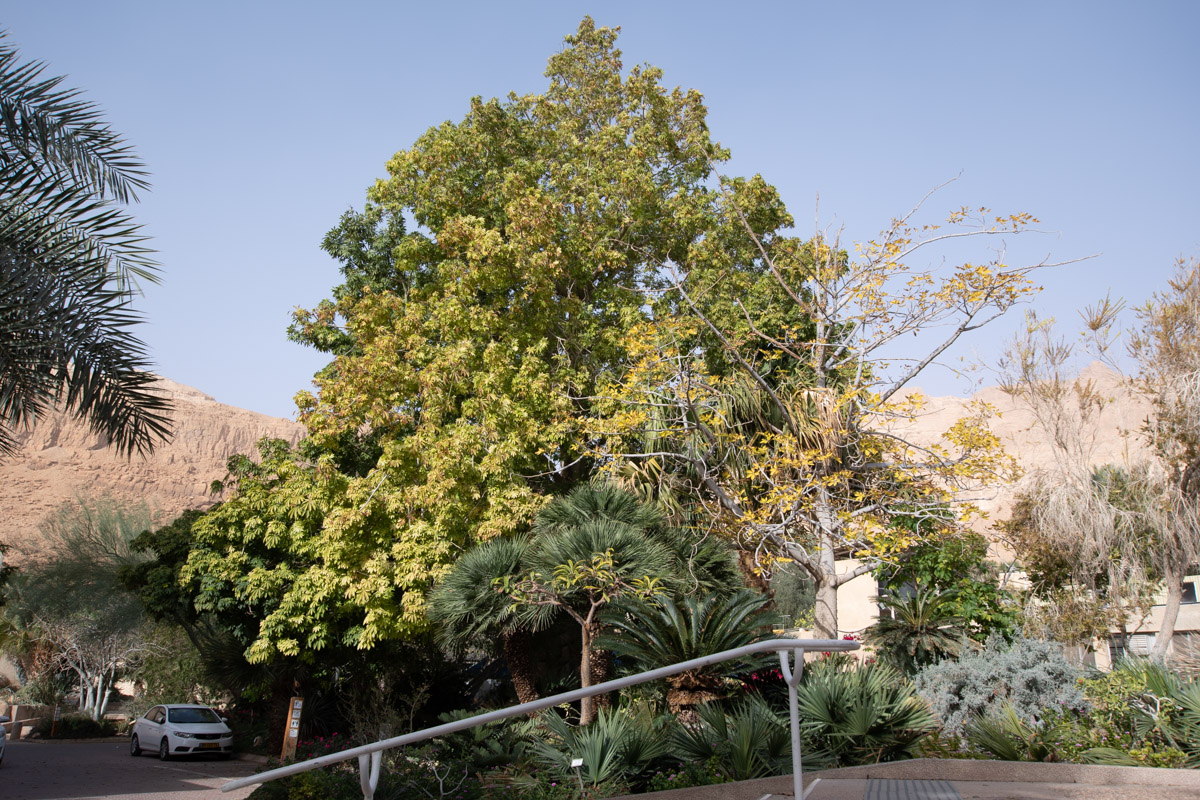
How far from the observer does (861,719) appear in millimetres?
8711

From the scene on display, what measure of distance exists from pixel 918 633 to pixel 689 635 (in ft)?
14.4

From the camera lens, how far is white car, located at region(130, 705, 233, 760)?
66.4ft

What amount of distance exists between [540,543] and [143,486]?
54009mm

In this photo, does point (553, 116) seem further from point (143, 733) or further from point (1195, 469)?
point (143, 733)

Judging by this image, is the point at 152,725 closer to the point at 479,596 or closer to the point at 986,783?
the point at 479,596

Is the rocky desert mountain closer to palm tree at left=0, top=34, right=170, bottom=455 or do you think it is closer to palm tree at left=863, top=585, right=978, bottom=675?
palm tree at left=863, top=585, right=978, bottom=675

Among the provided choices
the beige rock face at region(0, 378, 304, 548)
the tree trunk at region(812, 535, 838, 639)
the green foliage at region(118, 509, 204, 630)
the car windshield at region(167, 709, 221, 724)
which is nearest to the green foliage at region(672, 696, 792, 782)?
the tree trunk at region(812, 535, 838, 639)

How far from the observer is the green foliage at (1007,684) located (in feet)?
31.2

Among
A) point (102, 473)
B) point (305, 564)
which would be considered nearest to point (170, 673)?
point (305, 564)

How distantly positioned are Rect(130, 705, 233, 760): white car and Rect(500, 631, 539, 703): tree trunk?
422 inches

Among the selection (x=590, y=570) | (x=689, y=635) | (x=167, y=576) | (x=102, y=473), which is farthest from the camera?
(x=102, y=473)

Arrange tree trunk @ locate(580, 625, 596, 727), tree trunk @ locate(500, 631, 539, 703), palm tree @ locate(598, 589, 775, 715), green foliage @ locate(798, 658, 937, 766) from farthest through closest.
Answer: tree trunk @ locate(500, 631, 539, 703) < tree trunk @ locate(580, 625, 596, 727) < palm tree @ locate(598, 589, 775, 715) < green foliage @ locate(798, 658, 937, 766)

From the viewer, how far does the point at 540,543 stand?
12.5 meters

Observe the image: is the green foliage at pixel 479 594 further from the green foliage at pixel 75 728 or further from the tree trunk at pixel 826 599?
the green foliage at pixel 75 728
